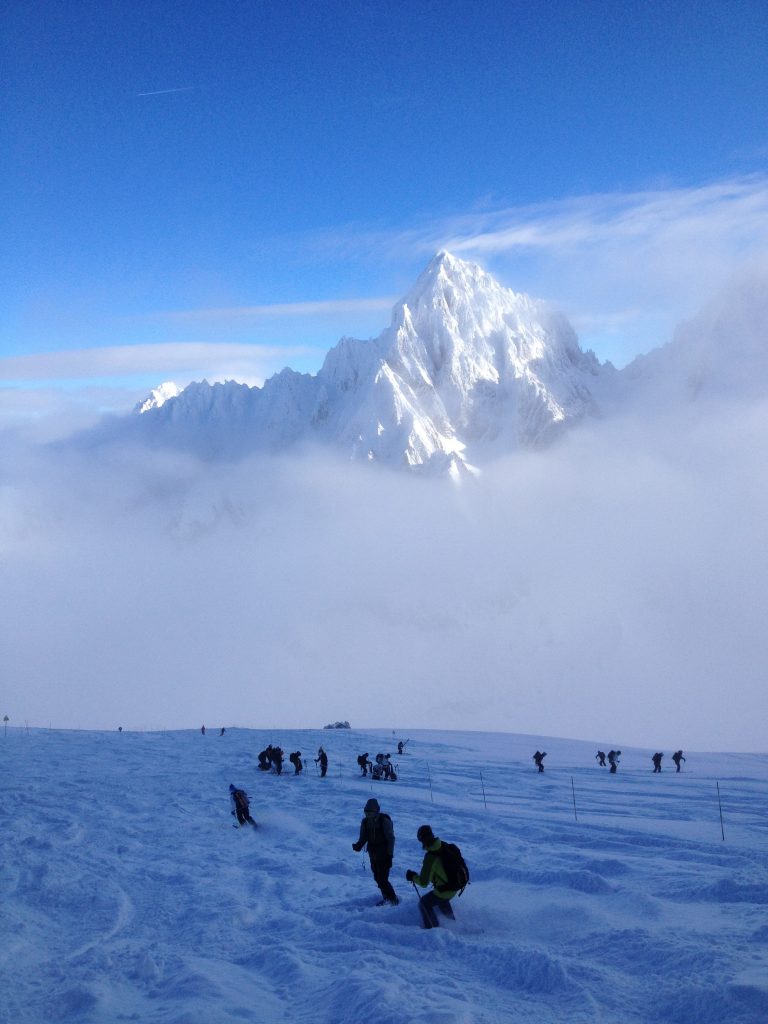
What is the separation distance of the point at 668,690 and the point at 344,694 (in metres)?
57.7

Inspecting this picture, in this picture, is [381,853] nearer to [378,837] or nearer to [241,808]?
[378,837]

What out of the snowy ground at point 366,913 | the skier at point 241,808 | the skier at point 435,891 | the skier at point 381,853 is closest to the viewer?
the snowy ground at point 366,913

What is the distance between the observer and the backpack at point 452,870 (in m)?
7.32

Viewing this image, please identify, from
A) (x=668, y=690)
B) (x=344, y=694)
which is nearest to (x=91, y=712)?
(x=344, y=694)

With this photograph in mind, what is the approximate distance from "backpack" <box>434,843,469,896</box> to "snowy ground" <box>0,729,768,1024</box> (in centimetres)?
39

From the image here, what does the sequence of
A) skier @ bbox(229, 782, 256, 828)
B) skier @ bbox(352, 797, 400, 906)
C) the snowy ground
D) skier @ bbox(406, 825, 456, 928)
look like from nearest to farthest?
1. the snowy ground
2. skier @ bbox(406, 825, 456, 928)
3. skier @ bbox(352, 797, 400, 906)
4. skier @ bbox(229, 782, 256, 828)

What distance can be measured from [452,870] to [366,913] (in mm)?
1241

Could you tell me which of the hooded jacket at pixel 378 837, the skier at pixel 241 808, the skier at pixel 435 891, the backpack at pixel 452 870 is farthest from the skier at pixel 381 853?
the skier at pixel 241 808

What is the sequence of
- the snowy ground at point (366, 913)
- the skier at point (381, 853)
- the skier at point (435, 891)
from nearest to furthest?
1. the snowy ground at point (366, 913)
2. the skier at point (435, 891)
3. the skier at point (381, 853)

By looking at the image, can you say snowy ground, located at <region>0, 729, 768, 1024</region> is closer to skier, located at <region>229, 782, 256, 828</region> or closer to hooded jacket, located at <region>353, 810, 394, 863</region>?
skier, located at <region>229, 782, 256, 828</region>

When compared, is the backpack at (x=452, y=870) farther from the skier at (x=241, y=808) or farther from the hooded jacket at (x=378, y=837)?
the skier at (x=241, y=808)

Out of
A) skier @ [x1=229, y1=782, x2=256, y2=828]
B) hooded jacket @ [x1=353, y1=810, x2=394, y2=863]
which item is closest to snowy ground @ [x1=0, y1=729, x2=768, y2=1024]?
skier @ [x1=229, y1=782, x2=256, y2=828]

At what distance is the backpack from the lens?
24.0ft

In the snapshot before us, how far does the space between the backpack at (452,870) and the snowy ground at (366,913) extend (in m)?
0.39
